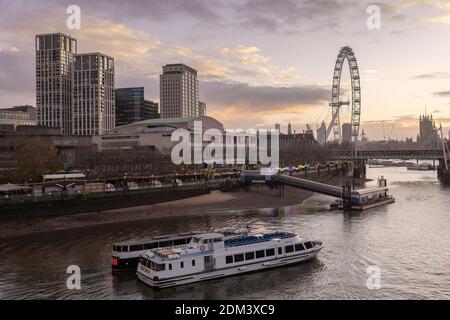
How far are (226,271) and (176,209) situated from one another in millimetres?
35327

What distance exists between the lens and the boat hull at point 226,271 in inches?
1282

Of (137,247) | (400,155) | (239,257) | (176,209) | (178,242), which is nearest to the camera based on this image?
(239,257)

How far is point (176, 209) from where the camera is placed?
69750 millimetres

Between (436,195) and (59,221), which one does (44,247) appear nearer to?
(59,221)

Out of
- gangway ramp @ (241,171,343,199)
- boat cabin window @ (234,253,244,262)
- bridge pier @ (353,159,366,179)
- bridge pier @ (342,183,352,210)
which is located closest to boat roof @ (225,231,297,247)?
boat cabin window @ (234,253,244,262)

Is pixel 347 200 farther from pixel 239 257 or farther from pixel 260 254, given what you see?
pixel 239 257

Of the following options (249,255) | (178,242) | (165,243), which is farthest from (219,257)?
(165,243)

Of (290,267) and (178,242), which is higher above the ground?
(178,242)

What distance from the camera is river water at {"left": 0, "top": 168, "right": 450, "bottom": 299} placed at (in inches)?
1233

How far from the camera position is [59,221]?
57969 millimetres

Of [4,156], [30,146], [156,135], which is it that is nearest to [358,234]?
[30,146]

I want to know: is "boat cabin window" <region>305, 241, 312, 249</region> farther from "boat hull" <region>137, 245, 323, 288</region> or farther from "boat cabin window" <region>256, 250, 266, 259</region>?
"boat cabin window" <region>256, 250, 266, 259</region>

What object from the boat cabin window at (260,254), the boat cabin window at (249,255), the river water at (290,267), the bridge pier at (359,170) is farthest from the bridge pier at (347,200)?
the bridge pier at (359,170)

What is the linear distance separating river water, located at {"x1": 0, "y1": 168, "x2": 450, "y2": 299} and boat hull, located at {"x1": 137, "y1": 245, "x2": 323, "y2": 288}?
17.9 inches
